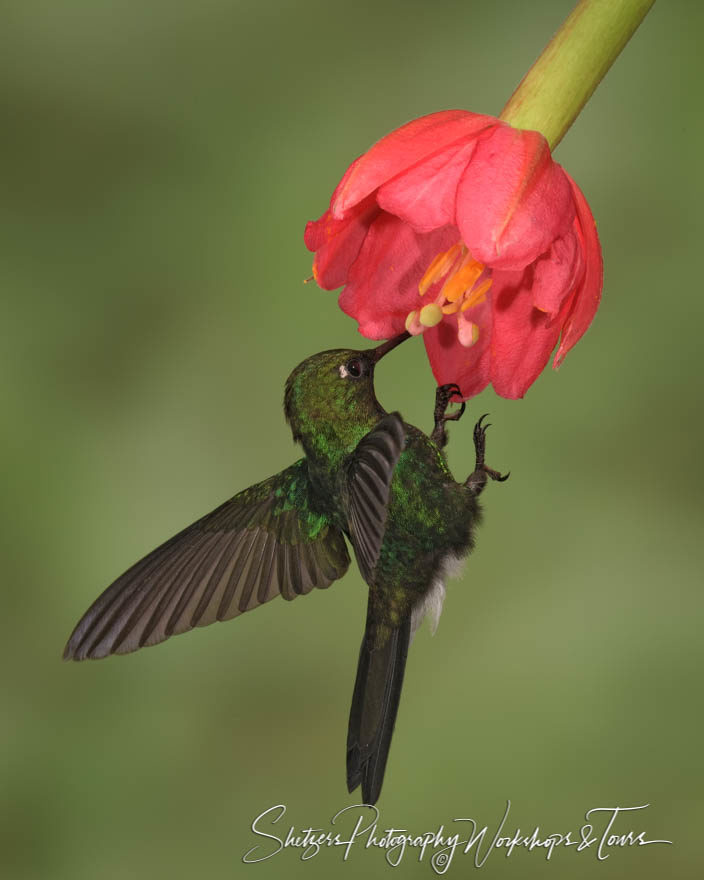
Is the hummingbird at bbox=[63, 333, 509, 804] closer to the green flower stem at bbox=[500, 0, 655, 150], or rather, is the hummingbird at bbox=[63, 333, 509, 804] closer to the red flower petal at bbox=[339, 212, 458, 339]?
the red flower petal at bbox=[339, 212, 458, 339]

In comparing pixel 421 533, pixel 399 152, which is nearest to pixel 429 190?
pixel 399 152

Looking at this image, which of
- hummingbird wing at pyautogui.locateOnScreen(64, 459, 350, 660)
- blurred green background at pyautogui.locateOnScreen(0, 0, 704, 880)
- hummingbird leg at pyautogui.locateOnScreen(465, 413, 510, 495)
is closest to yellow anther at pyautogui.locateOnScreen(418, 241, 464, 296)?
hummingbird leg at pyautogui.locateOnScreen(465, 413, 510, 495)

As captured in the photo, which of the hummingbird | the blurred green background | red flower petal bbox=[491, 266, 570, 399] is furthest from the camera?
the blurred green background

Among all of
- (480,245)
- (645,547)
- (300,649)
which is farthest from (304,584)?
Result: (645,547)

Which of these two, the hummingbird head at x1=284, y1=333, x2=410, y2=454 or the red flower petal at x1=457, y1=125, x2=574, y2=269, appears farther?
the hummingbird head at x1=284, y1=333, x2=410, y2=454

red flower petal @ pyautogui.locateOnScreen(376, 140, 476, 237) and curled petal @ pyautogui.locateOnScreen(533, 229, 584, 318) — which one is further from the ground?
red flower petal @ pyautogui.locateOnScreen(376, 140, 476, 237)

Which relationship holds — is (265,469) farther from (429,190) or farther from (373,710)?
A: (429,190)

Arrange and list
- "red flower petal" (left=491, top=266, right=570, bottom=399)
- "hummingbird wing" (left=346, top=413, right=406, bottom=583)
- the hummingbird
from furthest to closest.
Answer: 1. the hummingbird
2. "red flower petal" (left=491, top=266, right=570, bottom=399)
3. "hummingbird wing" (left=346, top=413, right=406, bottom=583)
